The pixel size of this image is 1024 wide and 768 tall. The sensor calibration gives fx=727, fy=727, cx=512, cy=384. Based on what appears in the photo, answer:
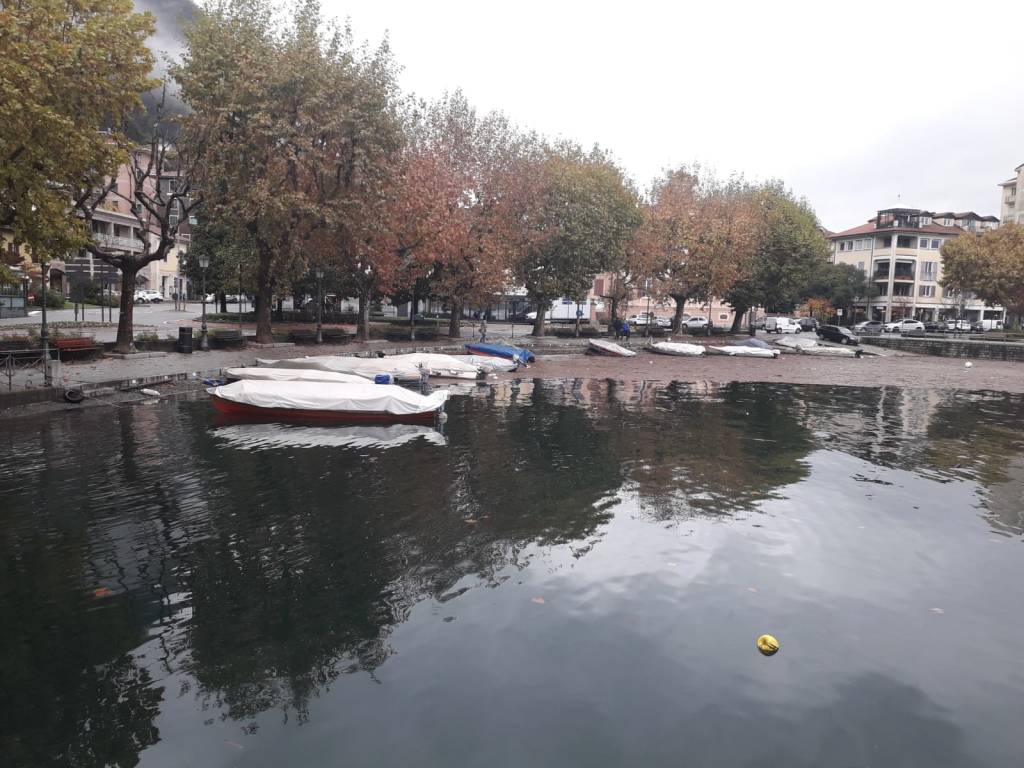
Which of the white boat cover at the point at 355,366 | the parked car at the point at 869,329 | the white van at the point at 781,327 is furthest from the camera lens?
the parked car at the point at 869,329

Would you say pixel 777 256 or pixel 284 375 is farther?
pixel 777 256

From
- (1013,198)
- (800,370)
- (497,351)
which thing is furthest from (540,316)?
(1013,198)

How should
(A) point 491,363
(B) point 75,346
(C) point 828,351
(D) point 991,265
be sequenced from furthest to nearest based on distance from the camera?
(D) point 991,265
(C) point 828,351
(A) point 491,363
(B) point 75,346

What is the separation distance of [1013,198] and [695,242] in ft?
272

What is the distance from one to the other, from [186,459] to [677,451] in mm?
11613

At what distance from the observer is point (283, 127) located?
35.6 meters

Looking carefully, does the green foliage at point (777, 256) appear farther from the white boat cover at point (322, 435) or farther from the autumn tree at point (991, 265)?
the white boat cover at point (322, 435)

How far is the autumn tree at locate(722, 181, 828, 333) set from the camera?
71688 mm

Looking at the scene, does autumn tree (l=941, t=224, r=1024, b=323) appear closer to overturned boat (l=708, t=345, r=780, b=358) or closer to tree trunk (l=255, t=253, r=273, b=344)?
overturned boat (l=708, t=345, r=780, b=358)

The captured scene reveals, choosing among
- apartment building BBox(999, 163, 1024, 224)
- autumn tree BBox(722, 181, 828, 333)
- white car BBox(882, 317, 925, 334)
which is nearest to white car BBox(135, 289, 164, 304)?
autumn tree BBox(722, 181, 828, 333)

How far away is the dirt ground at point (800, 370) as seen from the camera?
1497 inches

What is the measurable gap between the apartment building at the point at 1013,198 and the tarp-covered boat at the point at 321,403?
119107 mm

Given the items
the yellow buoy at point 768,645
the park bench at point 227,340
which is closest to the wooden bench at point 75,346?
the park bench at point 227,340

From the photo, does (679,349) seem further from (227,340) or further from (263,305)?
(227,340)
